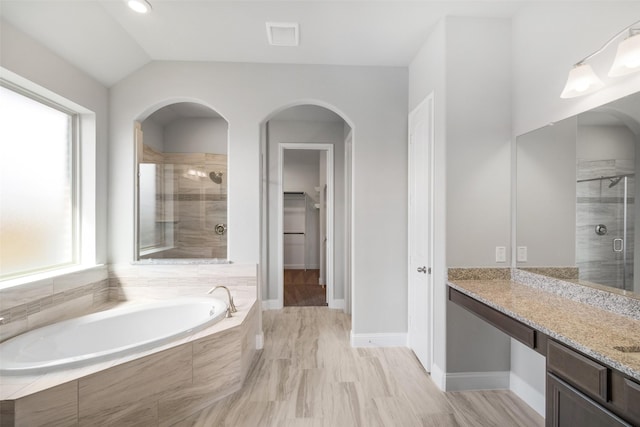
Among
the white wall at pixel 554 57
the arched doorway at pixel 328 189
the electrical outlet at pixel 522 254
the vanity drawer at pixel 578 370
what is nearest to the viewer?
the vanity drawer at pixel 578 370

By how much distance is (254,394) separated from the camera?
217cm

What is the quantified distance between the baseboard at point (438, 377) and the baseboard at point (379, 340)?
0.55m

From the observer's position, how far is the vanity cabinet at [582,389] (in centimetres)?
99

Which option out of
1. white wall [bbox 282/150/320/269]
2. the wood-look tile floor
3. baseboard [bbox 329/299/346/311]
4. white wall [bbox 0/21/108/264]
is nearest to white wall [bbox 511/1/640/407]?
the wood-look tile floor

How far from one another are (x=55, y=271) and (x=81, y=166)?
91 cm

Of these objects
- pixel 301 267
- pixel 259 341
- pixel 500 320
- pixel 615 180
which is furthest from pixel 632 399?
pixel 301 267

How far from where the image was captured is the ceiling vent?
7.61 ft

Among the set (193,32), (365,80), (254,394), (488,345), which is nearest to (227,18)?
(193,32)

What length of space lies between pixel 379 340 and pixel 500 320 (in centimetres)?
149

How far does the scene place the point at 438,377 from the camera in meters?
→ 2.26

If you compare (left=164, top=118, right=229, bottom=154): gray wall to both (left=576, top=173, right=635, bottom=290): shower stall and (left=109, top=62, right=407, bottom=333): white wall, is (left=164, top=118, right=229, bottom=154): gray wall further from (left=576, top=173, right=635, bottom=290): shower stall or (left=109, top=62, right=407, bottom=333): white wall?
(left=576, top=173, right=635, bottom=290): shower stall

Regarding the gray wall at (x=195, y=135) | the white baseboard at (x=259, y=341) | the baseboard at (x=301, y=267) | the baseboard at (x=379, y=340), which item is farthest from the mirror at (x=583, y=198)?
the baseboard at (x=301, y=267)

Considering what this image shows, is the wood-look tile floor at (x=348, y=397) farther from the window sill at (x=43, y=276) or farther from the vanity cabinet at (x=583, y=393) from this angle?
the window sill at (x=43, y=276)

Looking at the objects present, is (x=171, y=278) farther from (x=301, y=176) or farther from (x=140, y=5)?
(x=301, y=176)
